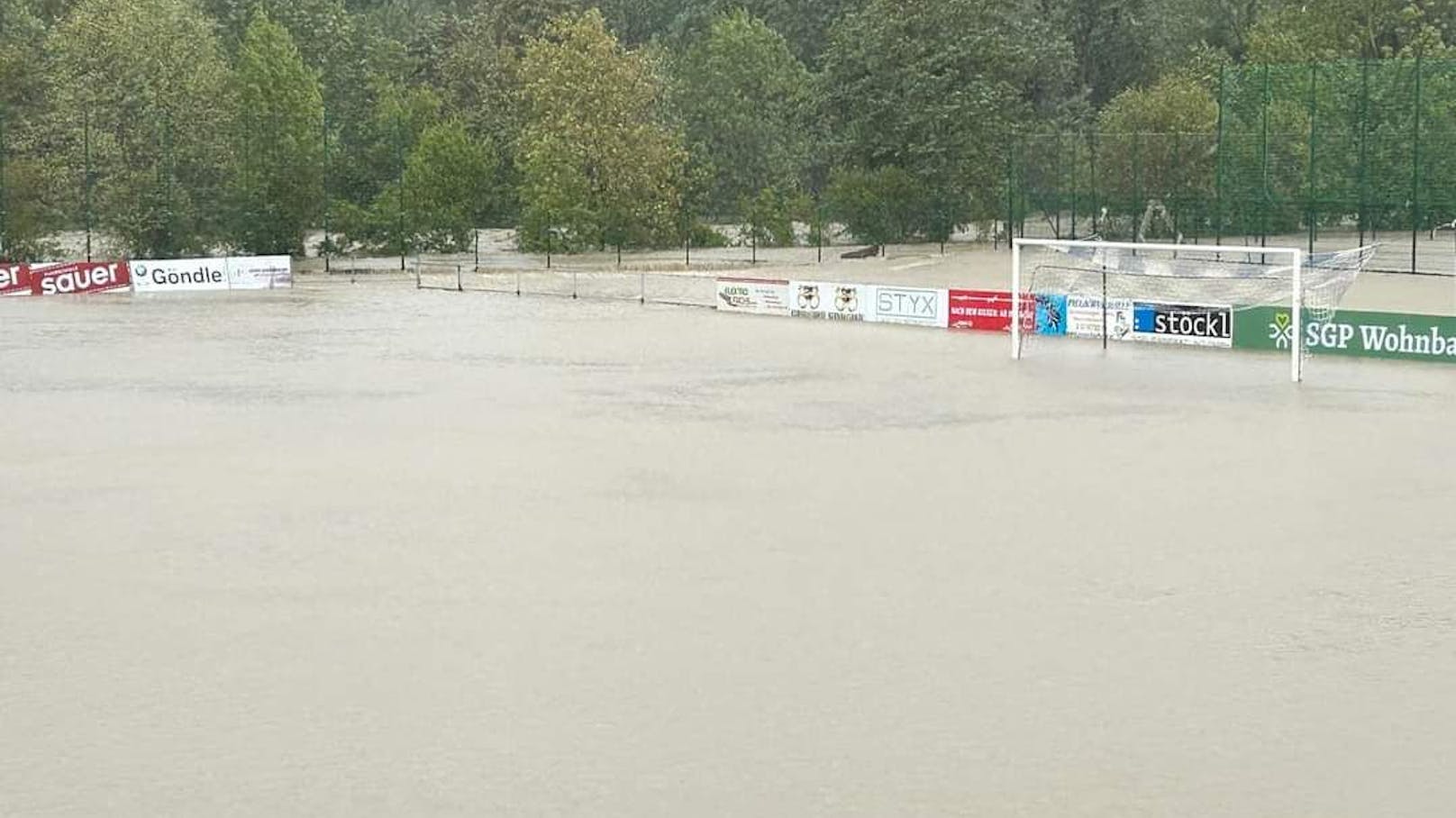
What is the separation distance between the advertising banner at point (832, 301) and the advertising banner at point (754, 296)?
1.18 ft

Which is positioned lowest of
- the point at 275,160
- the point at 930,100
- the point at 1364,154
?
the point at 1364,154

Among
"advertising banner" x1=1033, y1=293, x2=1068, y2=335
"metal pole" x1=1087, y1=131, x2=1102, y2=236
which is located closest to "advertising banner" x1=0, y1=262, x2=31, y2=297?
"advertising banner" x1=1033, y1=293, x2=1068, y2=335

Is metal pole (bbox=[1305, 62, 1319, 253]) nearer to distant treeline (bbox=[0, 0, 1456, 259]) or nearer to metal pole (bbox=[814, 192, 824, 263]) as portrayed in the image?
distant treeline (bbox=[0, 0, 1456, 259])

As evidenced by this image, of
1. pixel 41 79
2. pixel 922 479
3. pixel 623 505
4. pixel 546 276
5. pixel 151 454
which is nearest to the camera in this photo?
pixel 623 505

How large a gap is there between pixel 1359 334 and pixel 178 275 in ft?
118

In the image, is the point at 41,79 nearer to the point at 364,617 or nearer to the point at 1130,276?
the point at 1130,276

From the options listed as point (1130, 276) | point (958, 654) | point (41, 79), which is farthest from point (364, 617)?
point (41, 79)

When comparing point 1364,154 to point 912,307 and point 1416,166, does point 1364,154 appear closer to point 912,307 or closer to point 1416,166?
point 1416,166

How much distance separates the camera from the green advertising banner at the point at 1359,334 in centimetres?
3653

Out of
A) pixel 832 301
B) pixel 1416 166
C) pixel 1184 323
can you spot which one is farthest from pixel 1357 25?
pixel 1184 323

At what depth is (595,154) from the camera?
69500mm

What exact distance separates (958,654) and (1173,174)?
50.6 metres

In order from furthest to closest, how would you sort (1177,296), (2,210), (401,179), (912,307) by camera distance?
1. (401,179)
2. (2,210)
3. (912,307)
4. (1177,296)

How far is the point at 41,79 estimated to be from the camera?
71875mm
